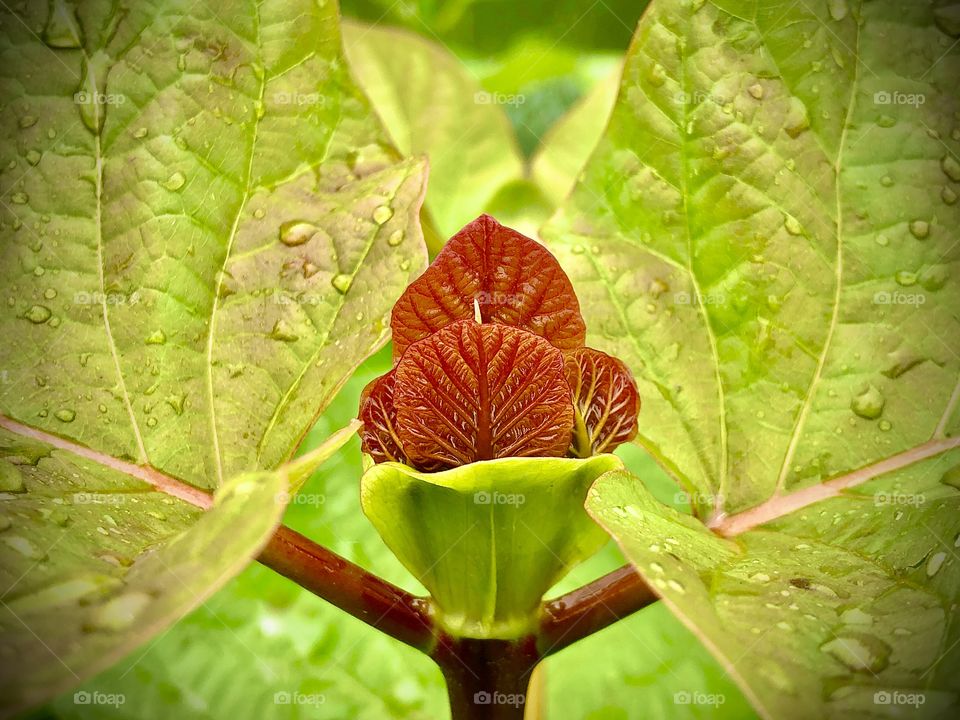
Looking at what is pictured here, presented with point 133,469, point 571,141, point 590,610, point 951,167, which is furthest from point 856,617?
point 571,141

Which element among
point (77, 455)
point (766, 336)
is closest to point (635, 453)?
point (766, 336)

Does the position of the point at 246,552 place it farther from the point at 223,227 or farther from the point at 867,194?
the point at 867,194

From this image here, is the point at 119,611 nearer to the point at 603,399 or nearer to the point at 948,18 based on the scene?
the point at 603,399

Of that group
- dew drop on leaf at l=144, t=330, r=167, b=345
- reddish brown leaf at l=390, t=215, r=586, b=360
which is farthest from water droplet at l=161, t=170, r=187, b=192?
reddish brown leaf at l=390, t=215, r=586, b=360

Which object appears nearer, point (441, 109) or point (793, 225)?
point (793, 225)

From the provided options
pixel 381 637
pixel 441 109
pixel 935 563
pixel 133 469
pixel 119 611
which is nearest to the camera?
pixel 119 611

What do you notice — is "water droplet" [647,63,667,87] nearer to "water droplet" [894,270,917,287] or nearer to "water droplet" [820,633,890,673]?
"water droplet" [894,270,917,287]
